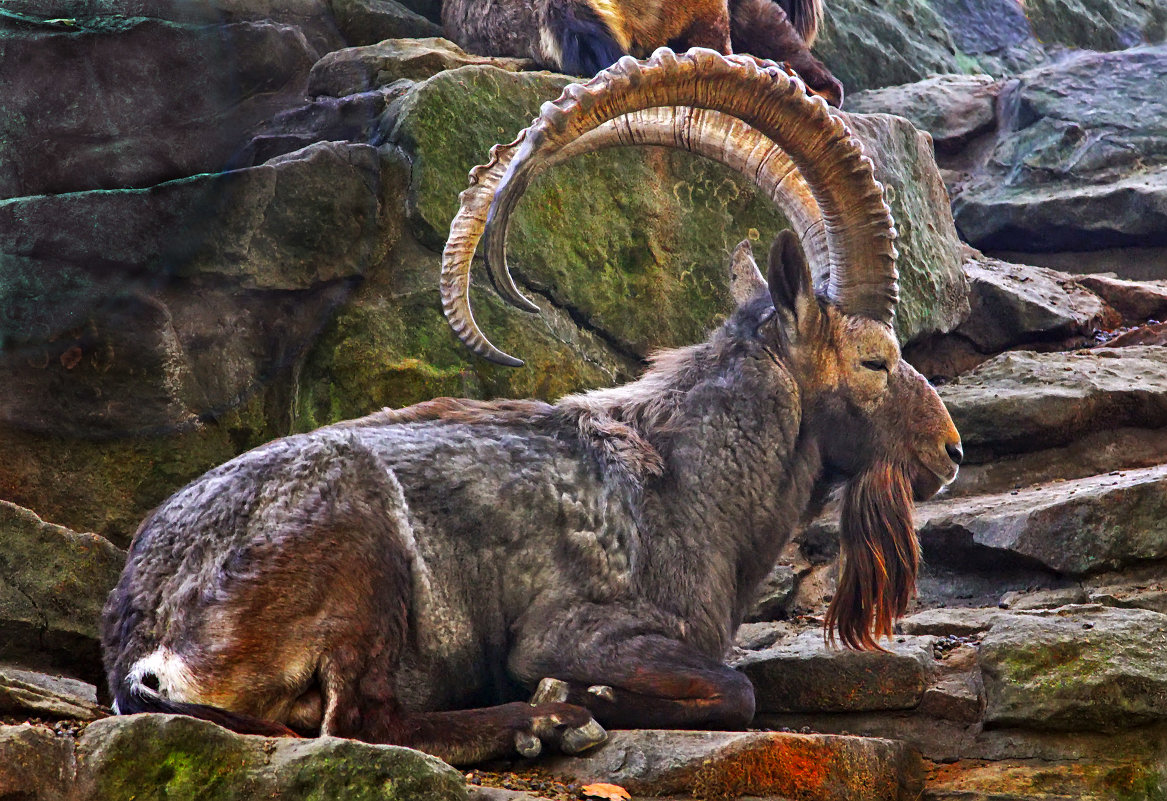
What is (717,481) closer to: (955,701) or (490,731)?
(955,701)

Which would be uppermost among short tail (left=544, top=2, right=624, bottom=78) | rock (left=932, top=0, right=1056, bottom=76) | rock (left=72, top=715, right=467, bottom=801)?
rock (left=932, top=0, right=1056, bottom=76)

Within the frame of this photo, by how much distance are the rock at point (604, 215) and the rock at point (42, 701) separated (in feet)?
9.74

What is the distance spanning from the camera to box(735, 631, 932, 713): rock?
4.57 meters

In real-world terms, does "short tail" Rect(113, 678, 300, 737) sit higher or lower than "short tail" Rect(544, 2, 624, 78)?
lower

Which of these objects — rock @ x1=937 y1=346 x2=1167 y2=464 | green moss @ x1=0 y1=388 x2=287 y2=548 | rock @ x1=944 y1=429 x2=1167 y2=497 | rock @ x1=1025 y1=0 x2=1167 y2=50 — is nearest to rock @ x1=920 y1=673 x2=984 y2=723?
rock @ x1=944 y1=429 x2=1167 y2=497

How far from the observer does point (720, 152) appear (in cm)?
503

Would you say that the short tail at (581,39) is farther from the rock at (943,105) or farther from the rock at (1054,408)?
the rock at (943,105)

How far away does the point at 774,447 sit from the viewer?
4.68 m

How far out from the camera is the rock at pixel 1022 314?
796cm

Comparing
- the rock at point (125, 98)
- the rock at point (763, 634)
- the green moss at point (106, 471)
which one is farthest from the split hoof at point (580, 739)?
the rock at point (125, 98)

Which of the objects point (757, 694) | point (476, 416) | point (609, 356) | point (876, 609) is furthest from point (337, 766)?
point (609, 356)

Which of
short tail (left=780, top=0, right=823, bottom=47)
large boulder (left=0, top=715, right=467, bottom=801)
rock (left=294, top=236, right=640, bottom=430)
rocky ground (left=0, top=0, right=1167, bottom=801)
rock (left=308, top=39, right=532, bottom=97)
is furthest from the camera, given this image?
short tail (left=780, top=0, right=823, bottom=47)

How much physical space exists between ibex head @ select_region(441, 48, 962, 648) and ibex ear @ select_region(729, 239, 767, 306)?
0.32m

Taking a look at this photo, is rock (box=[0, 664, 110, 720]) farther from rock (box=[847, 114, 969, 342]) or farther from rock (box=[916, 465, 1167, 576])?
rock (box=[847, 114, 969, 342])
